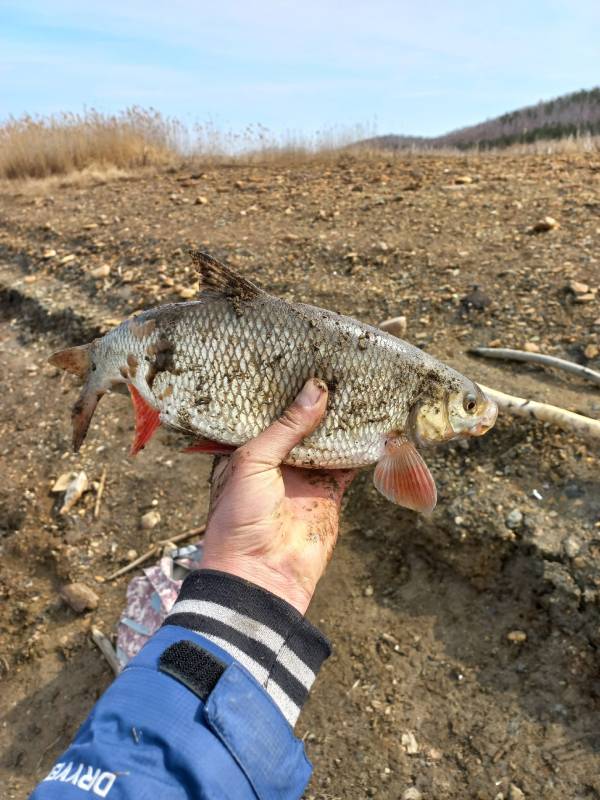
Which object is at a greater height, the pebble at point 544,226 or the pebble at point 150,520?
the pebble at point 544,226

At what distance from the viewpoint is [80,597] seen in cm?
471

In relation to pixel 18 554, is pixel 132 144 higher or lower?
higher

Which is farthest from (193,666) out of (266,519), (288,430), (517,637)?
(517,637)

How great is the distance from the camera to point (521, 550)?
12.9 ft

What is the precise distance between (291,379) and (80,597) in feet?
10.5

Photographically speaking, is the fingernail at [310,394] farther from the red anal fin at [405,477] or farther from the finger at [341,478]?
the finger at [341,478]

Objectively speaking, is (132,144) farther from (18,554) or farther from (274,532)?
(274,532)

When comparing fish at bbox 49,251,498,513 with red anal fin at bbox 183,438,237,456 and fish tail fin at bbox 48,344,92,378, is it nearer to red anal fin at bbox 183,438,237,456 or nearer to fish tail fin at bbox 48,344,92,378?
red anal fin at bbox 183,438,237,456

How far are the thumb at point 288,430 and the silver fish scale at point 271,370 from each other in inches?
2.8

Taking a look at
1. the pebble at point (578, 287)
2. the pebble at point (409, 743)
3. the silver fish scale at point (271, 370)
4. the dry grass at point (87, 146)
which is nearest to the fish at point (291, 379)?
the silver fish scale at point (271, 370)

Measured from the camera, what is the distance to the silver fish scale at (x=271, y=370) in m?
2.58

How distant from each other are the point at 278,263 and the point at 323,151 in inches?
279

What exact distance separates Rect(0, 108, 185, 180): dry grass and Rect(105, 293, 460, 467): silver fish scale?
12851mm

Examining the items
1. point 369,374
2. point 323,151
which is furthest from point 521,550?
point 323,151
